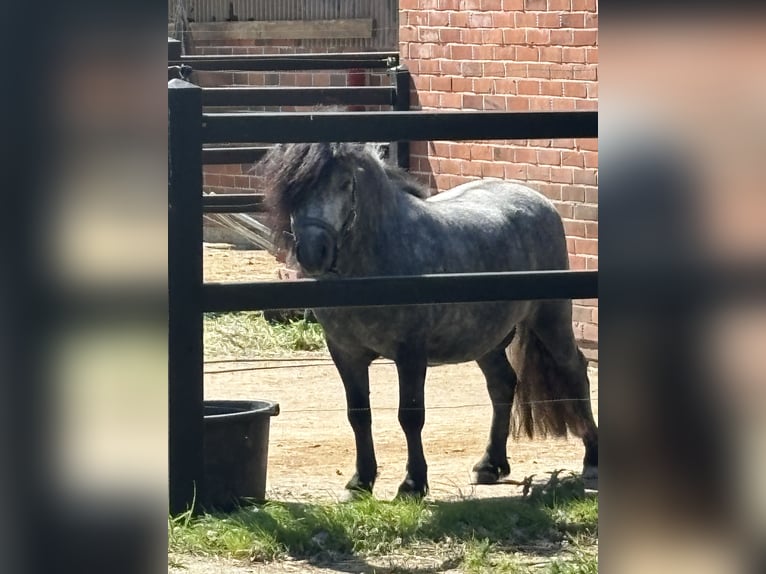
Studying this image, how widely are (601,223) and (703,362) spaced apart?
153 millimetres

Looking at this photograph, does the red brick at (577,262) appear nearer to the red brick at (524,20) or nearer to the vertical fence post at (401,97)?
the red brick at (524,20)

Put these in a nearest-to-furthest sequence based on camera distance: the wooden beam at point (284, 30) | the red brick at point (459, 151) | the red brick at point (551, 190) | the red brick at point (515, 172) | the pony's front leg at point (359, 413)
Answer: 1. the pony's front leg at point (359, 413)
2. the red brick at point (551, 190)
3. the red brick at point (515, 172)
4. the red brick at point (459, 151)
5. the wooden beam at point (284, 30)

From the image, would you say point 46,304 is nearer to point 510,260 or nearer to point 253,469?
point 253,469

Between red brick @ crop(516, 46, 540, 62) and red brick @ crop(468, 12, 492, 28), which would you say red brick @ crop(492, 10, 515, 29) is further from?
red brick @ crop(516, 46, 540, 62)

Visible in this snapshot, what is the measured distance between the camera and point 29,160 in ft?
3.00

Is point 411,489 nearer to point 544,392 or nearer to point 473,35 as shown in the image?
point 544,392

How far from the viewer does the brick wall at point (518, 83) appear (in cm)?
764

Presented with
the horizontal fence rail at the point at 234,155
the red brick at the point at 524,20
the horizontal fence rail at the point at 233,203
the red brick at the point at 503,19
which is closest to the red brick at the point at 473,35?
the red brick at the point at 503,19

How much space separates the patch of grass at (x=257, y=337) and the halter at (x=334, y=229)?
11.7 ft

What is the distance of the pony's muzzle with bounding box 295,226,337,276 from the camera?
4.44 meters

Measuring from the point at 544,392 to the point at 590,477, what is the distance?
431 mm

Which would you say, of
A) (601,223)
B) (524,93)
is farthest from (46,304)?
(524,93)

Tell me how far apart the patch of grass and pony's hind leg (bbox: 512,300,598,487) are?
300 cm

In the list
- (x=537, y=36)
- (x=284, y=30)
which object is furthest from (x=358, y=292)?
(x=284, y=30)
